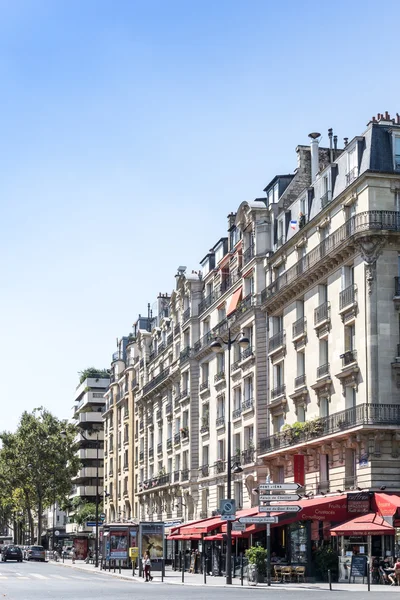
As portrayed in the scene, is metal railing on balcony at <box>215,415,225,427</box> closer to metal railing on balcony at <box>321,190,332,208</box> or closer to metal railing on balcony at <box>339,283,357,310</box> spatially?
metal railing on balcony at <box>321,190,332,208</box>

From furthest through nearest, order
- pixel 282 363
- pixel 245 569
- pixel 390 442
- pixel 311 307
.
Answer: pixel 282 363, pixel 311 307, pixel 245 569, pixel 390 442

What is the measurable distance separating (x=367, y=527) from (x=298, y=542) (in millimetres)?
7713

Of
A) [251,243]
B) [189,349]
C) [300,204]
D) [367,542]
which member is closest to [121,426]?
[189,349]

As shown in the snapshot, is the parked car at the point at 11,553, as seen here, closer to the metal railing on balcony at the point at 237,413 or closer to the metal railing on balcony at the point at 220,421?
the metal railing on balcony at the point at 220,421

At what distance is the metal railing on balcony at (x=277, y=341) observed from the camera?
50.0 meters

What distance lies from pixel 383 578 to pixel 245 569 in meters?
7.29

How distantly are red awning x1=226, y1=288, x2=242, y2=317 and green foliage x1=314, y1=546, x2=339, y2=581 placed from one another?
1990cm

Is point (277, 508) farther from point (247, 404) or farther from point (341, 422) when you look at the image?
point (247, 404)

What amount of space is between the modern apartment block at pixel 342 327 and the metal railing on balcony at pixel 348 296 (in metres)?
0.05

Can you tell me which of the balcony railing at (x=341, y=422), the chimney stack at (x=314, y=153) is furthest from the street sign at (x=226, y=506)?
the chimney stack at (x=314, y=153)

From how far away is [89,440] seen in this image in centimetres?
11706

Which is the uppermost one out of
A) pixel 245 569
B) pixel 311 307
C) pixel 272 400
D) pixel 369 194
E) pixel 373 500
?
pixel 369 194

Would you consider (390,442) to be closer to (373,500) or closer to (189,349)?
(373,500)

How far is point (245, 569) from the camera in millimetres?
41594
